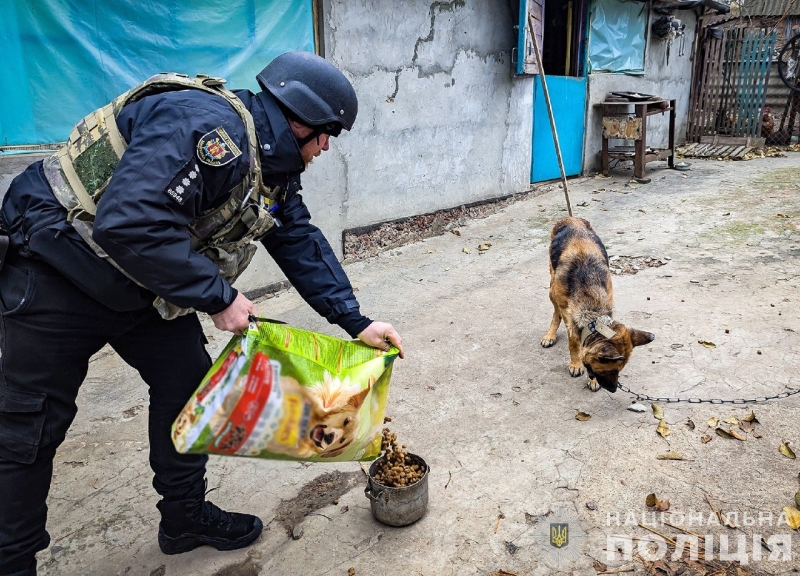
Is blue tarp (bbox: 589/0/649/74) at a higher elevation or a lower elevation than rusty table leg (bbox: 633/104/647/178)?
higher

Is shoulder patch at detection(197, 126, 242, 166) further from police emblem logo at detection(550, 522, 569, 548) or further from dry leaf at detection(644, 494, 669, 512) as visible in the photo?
dry leaf at detection(644, 494, 669, 512)

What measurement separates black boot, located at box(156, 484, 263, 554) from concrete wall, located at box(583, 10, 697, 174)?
919 cm

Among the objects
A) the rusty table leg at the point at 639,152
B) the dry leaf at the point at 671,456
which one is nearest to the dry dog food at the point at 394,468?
the dry leaf at the point at 671,456

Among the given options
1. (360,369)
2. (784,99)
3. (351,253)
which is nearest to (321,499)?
(360,369)

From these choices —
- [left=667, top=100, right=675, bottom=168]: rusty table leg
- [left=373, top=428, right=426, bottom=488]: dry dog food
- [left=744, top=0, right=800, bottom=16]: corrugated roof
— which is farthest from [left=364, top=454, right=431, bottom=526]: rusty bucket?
[left=744, top=0, right=800, bottom=16]: corrugated roof

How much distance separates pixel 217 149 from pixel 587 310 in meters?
2.68

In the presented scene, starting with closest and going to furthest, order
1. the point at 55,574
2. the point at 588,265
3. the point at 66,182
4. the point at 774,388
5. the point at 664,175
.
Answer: the point at 66,182, the point at 55,574, the point at 774,388, the point at 588,265, the point at 664,175

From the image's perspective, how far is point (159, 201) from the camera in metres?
1.53

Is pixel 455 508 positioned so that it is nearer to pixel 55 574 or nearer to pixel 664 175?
pixel 55 574

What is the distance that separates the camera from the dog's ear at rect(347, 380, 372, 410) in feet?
6.26

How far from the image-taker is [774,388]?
3383mm

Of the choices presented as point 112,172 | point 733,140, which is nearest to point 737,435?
point 112,172

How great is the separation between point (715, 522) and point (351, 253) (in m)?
4.47

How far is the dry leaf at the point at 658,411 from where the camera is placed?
321 centimetres
